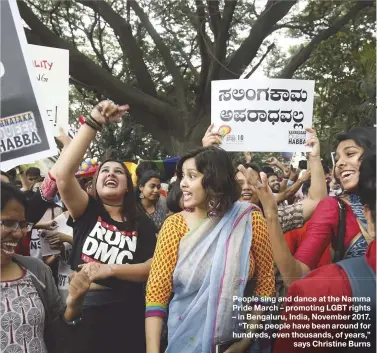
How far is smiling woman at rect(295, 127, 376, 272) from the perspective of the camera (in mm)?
1924

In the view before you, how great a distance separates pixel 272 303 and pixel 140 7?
1428 mm

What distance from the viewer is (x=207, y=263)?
6.39 feet

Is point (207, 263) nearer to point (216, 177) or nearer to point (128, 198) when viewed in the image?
point (216, 177)

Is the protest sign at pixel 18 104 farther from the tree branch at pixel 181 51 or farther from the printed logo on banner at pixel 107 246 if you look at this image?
the tree branch at pixel 181 51

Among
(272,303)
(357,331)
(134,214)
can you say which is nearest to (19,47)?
(134,214)

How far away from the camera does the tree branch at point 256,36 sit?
235 cm

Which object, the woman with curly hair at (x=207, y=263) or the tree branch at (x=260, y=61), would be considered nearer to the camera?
the woman with curly hair at (x=207, y=263)

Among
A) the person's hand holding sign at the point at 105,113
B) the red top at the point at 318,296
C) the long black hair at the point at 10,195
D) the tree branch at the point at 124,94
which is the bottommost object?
the red top at the point at 318,296

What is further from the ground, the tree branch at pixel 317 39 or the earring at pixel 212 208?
the tree branch at pixel 317 39

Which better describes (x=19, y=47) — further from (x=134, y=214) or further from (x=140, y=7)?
(x=134, y=214)

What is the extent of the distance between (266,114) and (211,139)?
10.5 inches

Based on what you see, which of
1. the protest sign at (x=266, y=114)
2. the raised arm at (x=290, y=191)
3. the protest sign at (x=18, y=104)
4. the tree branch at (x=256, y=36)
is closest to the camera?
the protest sign at (x=18, y=104)

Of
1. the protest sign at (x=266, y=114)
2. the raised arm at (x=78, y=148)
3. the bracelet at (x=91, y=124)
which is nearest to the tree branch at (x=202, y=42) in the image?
the protest sign at (x=266, y=114)

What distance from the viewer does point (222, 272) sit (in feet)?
6.31
